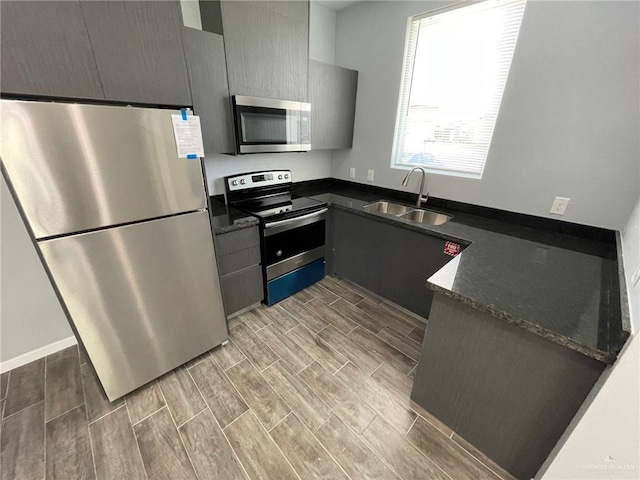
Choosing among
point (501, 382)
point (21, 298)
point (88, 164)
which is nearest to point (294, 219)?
point (88, 164)

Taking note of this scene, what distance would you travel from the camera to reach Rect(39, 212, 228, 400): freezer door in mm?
1194

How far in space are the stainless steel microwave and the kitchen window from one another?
2.99 feet

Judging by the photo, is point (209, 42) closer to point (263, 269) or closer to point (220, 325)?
point (263, 269)

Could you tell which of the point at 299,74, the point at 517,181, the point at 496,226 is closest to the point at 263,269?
the point at 299,74

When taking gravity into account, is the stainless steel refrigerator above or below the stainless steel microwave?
below

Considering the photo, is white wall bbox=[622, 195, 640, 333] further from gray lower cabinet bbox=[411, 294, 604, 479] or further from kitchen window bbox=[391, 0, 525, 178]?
kitchen window bbox=[391, 0, 525, 178]

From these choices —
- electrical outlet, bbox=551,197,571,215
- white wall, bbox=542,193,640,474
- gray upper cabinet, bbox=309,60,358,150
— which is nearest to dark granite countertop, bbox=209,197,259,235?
gray upper cabinet, bbox=309,60,358,150

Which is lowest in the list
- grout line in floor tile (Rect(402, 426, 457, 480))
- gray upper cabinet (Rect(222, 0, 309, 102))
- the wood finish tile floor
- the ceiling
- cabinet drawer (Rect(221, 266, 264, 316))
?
the wood finish tile floor

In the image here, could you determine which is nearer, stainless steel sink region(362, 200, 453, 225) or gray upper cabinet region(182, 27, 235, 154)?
gray upper cabinet region(182, 27, 235, 154)

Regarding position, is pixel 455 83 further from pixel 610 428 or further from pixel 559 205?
pixel 610 428

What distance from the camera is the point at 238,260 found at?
1960 mm

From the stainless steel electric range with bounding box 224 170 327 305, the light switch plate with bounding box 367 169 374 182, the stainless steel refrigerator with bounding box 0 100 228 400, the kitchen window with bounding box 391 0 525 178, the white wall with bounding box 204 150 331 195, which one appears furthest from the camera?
the light switch plate with bounding box 367 169 374 182

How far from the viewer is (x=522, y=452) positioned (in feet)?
3.69

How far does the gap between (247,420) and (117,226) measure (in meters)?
1.23
